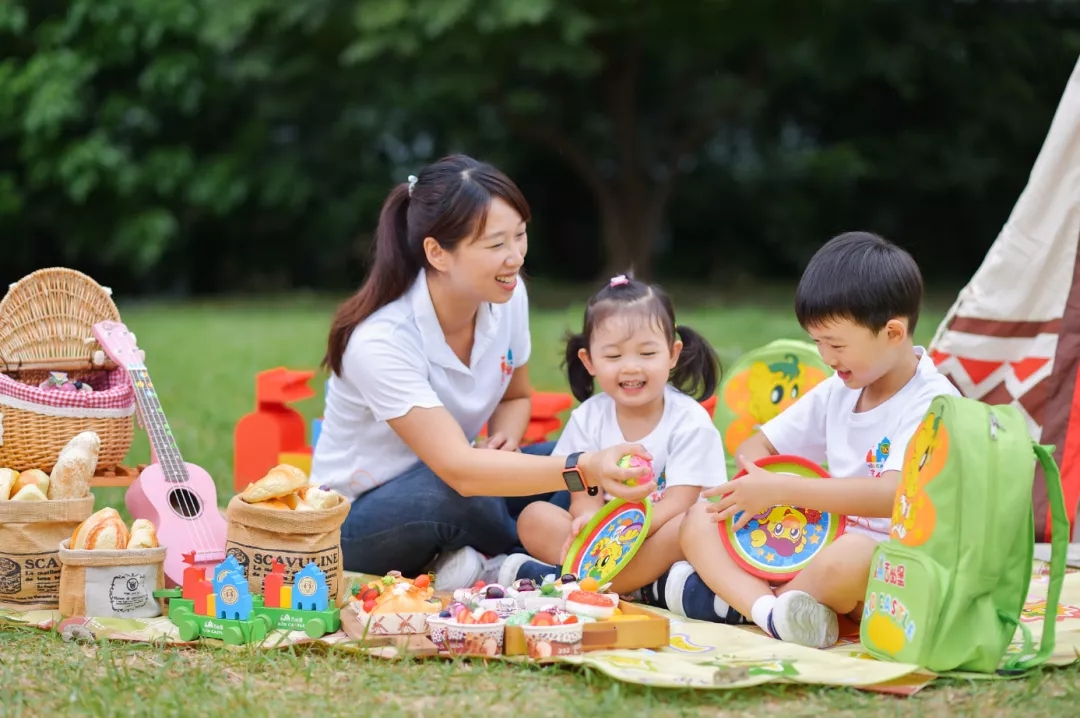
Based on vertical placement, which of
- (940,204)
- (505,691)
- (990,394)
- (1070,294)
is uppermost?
(940,204)

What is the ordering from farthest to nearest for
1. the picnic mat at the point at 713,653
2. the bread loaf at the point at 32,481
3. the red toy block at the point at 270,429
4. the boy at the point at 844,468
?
the red toy block at the point at 270,429 < the bread loaf at the point at 32,481 < the boy at the point at 844,468 < the picnic mat at the point at 713,653

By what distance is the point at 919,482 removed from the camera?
8.02 feet

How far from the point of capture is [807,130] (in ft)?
49.0

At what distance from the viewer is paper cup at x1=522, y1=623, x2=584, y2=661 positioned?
247 centimetres

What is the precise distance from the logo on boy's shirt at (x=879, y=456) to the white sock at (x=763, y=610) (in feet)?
1.27

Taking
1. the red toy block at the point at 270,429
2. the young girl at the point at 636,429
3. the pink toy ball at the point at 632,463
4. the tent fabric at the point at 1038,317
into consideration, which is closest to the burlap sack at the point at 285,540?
the young girl at the point at 636,429

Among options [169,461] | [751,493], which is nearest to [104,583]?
[169,461]

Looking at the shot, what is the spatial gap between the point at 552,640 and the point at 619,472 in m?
0.43

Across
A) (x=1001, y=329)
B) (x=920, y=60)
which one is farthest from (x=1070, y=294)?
(x=920, y=60)

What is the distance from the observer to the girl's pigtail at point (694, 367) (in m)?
3.35

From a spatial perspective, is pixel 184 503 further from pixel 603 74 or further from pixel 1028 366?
pixel 603 74

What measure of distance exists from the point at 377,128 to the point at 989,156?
6992 mm

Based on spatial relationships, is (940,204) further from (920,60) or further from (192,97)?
(192,97)

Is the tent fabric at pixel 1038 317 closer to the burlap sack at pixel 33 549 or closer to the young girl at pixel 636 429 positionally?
the young girl at pixel 636 429
